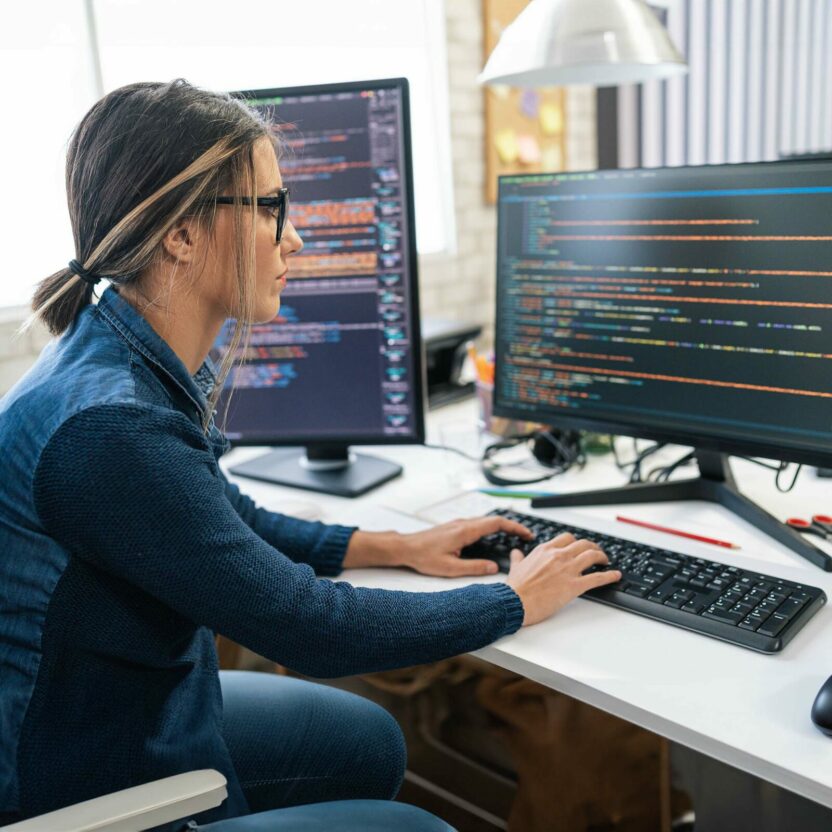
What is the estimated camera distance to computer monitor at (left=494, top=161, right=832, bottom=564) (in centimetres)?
115

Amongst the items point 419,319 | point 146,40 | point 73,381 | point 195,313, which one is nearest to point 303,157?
point 419,319

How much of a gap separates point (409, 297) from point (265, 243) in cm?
46

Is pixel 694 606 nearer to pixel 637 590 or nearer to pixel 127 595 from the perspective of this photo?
pixel 637 590

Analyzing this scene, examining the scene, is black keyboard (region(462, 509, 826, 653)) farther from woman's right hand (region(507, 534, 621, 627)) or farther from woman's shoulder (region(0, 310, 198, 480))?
woman's shoulder (region(0, 310, 198, 480))

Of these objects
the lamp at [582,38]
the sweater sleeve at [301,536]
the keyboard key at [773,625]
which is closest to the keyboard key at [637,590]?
the keyboard key at [773,625]

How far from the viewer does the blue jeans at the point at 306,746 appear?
3.64 feet

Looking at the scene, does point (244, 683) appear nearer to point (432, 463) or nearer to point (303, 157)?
point (432, 463)

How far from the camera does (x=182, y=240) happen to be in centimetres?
91

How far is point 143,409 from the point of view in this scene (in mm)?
804

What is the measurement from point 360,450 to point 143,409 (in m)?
0.91

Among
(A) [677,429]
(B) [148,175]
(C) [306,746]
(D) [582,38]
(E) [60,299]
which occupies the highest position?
(D) [582,38]

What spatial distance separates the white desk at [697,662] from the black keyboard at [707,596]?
1 centimetres

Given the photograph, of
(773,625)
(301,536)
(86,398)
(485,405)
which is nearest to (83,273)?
(86,398)

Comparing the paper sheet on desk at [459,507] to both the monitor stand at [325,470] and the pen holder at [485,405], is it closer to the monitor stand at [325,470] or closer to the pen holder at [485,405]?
the monitor stand at [325,470]
